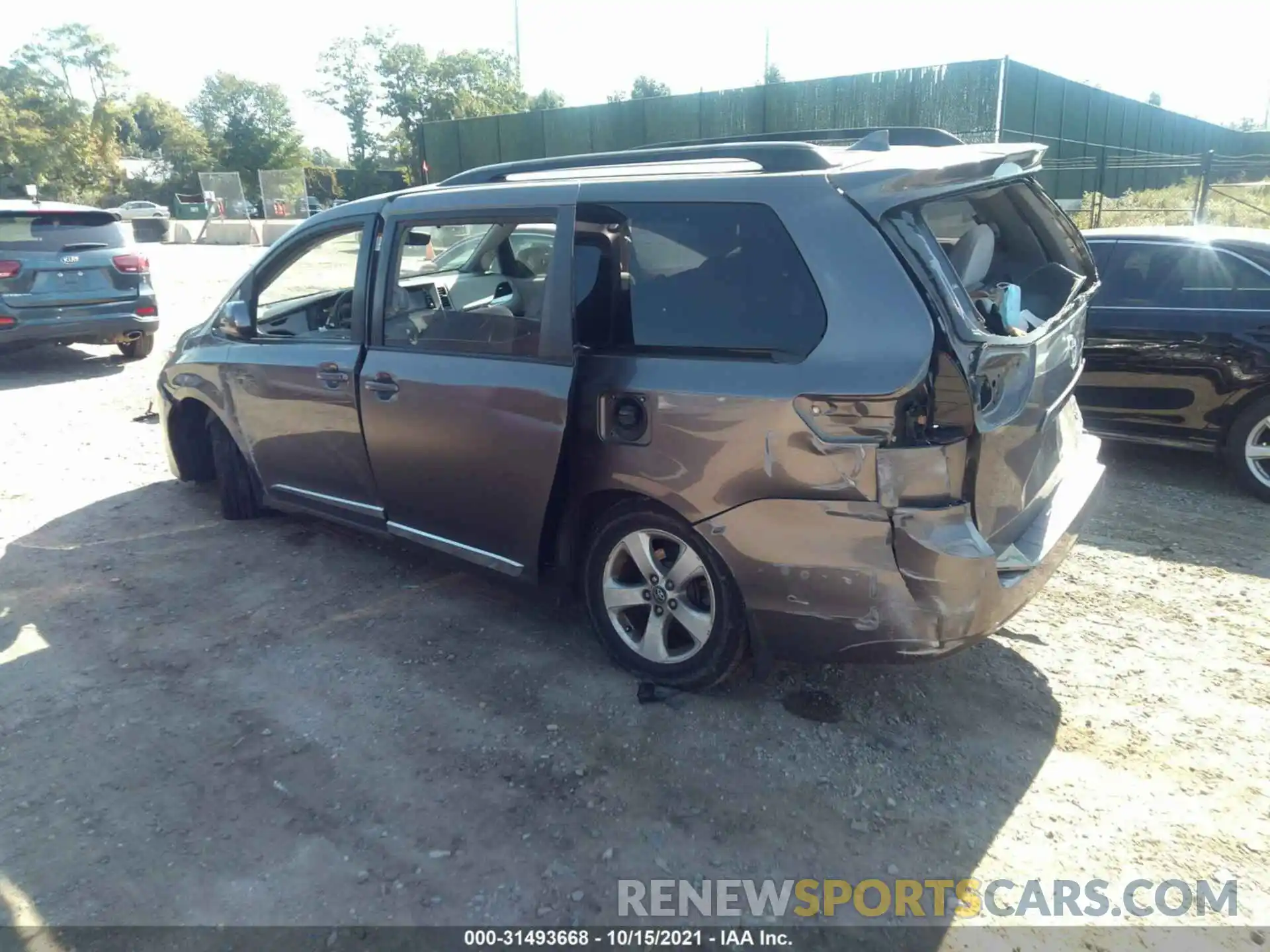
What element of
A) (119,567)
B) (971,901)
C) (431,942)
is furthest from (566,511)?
(119,567)

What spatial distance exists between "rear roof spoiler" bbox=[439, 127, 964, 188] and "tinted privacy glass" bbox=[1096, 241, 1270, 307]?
8.47 feet

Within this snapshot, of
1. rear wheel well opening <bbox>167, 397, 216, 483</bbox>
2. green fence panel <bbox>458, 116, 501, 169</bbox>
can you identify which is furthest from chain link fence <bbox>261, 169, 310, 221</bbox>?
rear wheel well opening <bbox>167, 397, 216, 483</bbox>

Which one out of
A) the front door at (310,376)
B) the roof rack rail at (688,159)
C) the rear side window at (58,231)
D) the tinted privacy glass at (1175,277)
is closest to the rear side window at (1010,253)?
the roof rack rail at (688,159)

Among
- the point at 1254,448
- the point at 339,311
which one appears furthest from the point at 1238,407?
the point at 339,311

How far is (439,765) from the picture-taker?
3.10m

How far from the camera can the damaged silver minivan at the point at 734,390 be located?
276 cm

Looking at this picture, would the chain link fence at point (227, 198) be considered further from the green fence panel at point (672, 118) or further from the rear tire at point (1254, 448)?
the rear tire at point (1254, 448)

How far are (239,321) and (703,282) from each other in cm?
287

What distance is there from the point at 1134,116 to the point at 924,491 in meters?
43.3

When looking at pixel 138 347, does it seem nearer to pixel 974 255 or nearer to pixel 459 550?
pixel 459 550

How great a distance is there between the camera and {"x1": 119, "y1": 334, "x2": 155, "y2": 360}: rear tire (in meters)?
10.2

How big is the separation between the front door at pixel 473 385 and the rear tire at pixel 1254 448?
426 centimetres

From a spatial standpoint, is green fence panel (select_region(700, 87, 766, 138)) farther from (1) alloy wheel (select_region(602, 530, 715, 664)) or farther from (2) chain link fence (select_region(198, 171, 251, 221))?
(1) alloy wheel (select_region(602, 530, 715, 664))

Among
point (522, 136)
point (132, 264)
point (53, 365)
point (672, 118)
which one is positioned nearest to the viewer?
point (132, 264)
